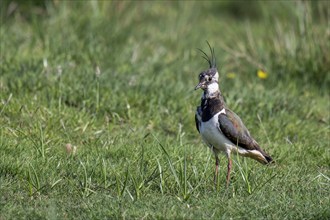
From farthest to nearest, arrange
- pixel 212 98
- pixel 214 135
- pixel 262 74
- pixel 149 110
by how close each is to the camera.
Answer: pixel 262 74
pixel 149 110
pixel 212 98
pixel 214 135

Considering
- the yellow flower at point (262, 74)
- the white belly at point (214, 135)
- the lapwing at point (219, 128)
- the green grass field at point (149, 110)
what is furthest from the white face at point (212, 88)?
the yellow flower at point (262, 74)

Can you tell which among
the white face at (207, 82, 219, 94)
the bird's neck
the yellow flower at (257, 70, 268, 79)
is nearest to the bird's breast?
the bird's neck

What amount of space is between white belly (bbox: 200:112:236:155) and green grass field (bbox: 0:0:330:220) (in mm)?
167

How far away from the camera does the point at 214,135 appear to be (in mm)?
5391

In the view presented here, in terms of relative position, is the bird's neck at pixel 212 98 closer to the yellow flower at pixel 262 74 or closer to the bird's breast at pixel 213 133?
the bird's breast at pixel 213 133

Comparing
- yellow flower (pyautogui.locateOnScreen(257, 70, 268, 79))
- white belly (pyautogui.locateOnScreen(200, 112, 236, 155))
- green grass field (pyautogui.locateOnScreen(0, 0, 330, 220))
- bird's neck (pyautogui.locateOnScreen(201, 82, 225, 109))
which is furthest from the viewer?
yellow flower (pyautogui.locateOnScreen(257, 70, 268, 79))

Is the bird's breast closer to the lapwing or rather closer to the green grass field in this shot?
the lapwing

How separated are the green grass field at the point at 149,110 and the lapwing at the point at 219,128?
146 mm

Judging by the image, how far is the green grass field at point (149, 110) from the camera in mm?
4891

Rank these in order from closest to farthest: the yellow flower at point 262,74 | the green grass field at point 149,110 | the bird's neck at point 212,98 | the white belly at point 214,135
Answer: the green grass field at point 149,110 → the white belly at point 214,135 → the bird's neck at point 212,98 → the yellow flower at point 262,74

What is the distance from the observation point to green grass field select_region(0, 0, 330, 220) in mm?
4891

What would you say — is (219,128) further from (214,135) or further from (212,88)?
(212,88)

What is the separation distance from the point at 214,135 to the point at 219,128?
6 cm

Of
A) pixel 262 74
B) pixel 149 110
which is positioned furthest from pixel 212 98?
pixel 262 74
